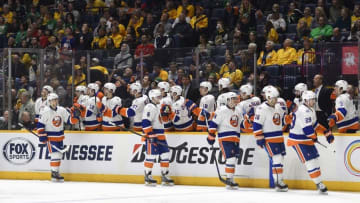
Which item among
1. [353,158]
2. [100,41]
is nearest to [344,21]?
[353,158]

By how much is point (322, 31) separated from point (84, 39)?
617 centimetres

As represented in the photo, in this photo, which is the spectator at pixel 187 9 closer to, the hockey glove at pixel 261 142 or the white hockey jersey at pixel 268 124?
the white hockey jersey at pixel 268 124

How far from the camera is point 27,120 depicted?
15945mm

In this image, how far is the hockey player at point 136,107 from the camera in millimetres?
14250

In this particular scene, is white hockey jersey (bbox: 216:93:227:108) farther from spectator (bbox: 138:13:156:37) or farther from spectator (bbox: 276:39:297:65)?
spectator (bbox: 138:13:156:37)

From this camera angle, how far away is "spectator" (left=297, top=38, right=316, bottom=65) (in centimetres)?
1392

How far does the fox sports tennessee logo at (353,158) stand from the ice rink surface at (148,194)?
1.32 feet

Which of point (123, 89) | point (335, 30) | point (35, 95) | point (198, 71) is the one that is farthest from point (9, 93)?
point (335, 30)

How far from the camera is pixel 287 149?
12961 millimetres

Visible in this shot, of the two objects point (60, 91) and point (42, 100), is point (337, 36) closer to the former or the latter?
point (60, 91)

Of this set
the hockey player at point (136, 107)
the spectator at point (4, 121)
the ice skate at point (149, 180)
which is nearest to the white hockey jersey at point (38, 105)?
the spectator at point (4, 121)

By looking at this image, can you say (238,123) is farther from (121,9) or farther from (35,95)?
(121,9)

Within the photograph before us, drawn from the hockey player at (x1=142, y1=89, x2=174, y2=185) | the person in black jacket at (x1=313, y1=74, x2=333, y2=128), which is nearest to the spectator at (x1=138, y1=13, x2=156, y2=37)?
the hockey player at (x1=142, y1=89, x2=174, y2=185)

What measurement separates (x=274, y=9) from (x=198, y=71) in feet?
10.0
